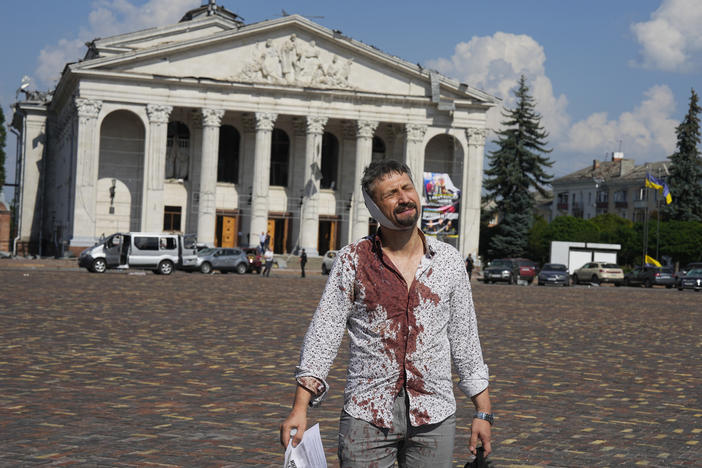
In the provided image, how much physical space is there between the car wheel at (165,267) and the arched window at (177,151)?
2197cm

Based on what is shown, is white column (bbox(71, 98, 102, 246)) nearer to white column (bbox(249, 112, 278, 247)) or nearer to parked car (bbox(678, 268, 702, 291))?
white column (bbox(249, 112, 278, 247))

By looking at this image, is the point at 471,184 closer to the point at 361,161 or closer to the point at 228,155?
the point at 361,161

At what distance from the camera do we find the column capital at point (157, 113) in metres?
61.8

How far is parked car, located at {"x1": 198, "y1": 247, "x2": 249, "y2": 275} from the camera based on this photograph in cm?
5041

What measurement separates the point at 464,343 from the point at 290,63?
61.2 metres

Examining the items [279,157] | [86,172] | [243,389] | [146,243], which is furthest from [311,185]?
[243,389]

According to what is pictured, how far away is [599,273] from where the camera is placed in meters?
60.5

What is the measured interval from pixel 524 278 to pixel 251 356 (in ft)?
151

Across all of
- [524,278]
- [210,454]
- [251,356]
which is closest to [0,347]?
[251,356]

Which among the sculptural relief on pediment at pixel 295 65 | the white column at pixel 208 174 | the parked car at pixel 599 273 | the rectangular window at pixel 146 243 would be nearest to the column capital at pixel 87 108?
the white column at pixel 208 174

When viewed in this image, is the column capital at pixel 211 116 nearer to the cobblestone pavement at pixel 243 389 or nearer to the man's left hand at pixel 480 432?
the cobblestone pavement at pixel 243 389

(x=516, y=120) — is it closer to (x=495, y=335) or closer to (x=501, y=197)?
(x=501, y=197)

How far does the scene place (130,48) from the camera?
2687 inches

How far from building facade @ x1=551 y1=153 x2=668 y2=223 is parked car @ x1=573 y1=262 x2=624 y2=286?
167 feet
